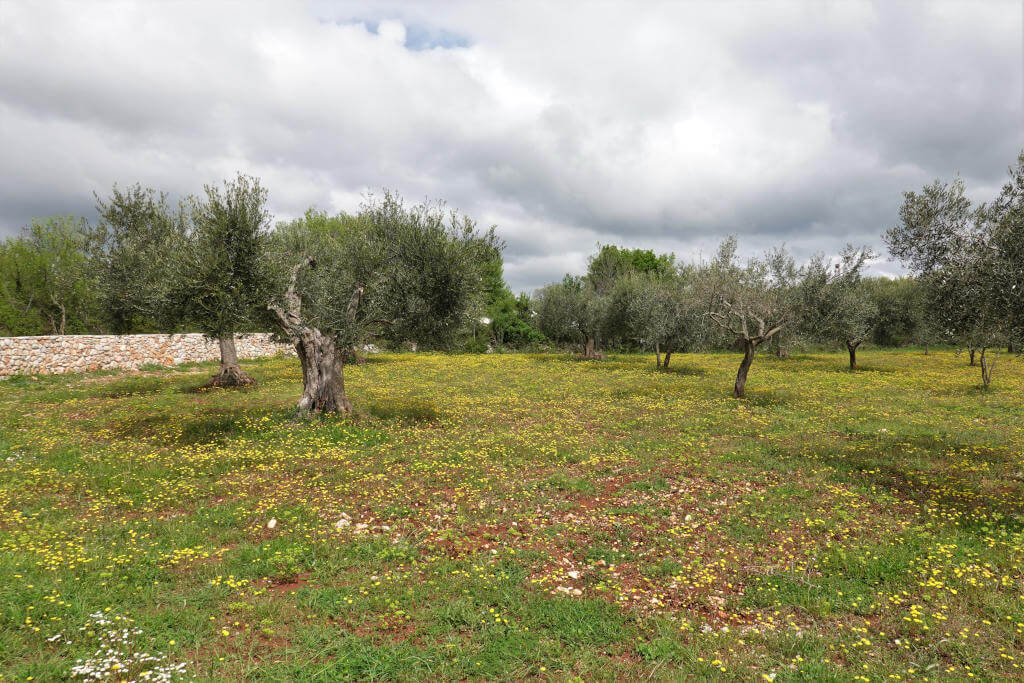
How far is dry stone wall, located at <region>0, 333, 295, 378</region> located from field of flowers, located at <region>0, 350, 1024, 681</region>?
1192 centimetres

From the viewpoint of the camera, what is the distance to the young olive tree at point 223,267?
53.8 feet

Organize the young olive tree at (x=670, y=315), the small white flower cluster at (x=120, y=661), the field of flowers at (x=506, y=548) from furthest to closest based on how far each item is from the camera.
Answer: the young olive tree at (x=670, y=315)
the field of flowers at (x=506, y=548)
the small white flower cluster at (x=120, y=661)

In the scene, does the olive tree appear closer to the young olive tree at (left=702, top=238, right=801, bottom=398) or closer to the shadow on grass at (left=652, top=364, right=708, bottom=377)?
the young olive tree at (left=702, top=238, right=801, bottom=398)

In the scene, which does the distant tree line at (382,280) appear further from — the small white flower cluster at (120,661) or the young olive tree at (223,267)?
the small white flower cluster at (120,661)

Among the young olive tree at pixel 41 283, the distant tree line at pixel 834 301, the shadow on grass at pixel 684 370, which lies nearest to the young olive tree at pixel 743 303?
the distant tree line at pixel 834 301

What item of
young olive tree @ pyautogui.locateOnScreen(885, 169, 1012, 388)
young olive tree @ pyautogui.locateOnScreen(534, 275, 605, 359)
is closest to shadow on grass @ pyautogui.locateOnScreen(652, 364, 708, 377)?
young olive tree @ pyautogui.locateOnScreen(534, 275, 605, 359)

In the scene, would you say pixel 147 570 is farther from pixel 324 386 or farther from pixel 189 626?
pixel 324 386

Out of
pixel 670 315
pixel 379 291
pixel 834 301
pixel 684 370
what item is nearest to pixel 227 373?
pixel 379 291

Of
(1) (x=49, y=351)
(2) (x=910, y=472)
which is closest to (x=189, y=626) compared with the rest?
(2) (x=910, y=472)

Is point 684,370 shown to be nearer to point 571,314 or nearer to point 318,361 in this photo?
point 571,314

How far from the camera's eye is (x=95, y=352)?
111 feet

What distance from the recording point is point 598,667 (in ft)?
21.6

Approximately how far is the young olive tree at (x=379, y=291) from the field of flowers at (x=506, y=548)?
2732 millimetres

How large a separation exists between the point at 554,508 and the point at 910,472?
11.6 m
